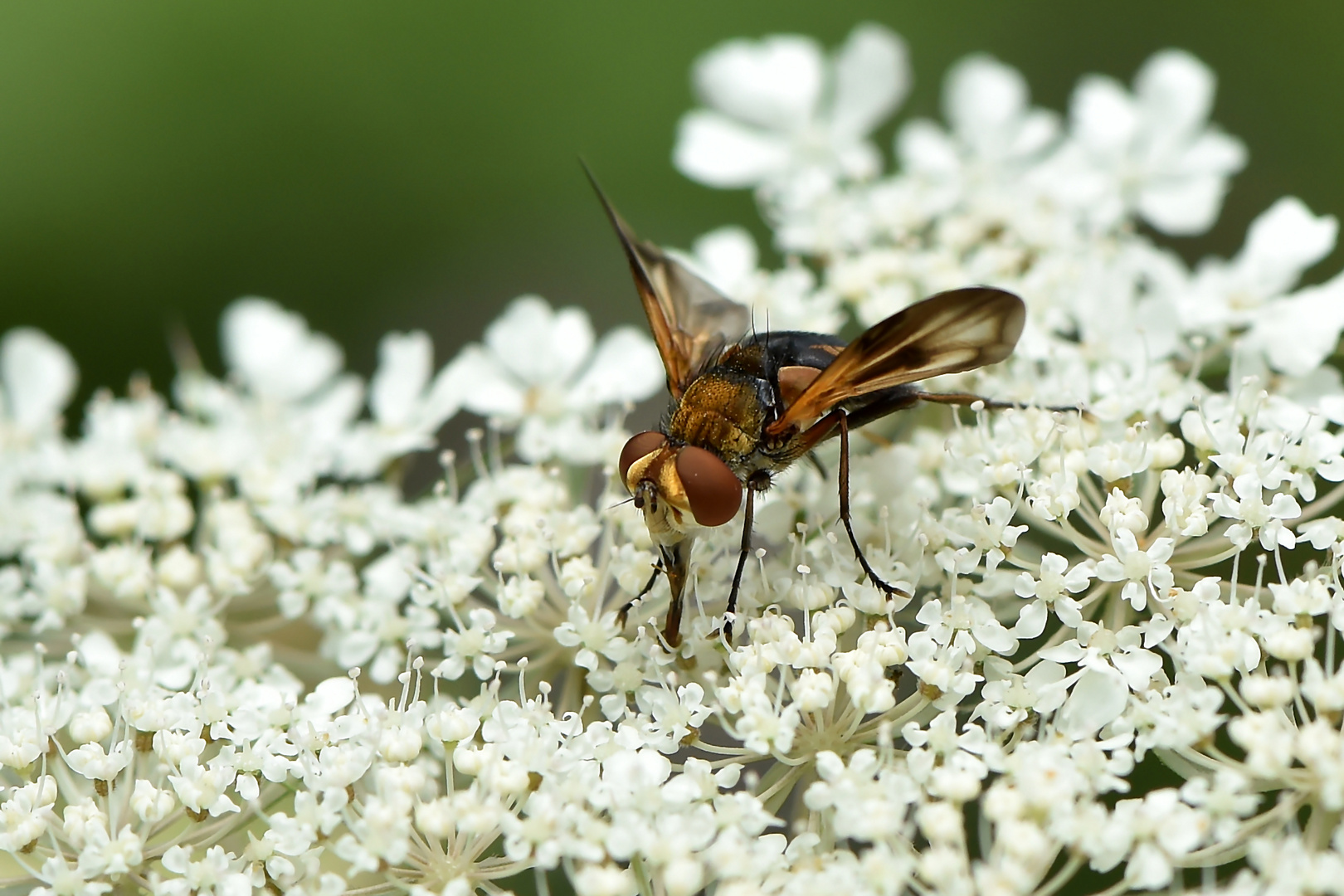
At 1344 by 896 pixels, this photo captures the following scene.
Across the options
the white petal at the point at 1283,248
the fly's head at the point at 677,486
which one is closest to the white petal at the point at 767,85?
the white petal at the point at 1283,248

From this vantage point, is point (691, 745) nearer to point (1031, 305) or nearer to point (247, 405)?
point (1031, 305)

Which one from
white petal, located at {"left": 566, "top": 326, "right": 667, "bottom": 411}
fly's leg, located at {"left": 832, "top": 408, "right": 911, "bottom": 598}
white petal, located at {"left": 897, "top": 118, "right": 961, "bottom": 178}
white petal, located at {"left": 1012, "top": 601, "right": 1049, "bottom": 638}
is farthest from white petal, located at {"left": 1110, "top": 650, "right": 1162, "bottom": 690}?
white petal, located at {"left": 897, "top": 118, "right": 961, "bottom": 178}

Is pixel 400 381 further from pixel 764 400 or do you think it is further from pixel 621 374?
Result: pixel 764 400

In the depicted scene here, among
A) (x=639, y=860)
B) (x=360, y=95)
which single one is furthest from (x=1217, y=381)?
(x=360, y=95)

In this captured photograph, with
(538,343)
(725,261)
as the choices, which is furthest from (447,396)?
(725,261)

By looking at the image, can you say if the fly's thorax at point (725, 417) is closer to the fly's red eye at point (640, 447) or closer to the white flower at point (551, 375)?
the fly's red eye at point (640, 447)

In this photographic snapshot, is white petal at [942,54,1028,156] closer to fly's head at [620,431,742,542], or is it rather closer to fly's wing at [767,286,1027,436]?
fly's wing at [767,286,1027,436]
